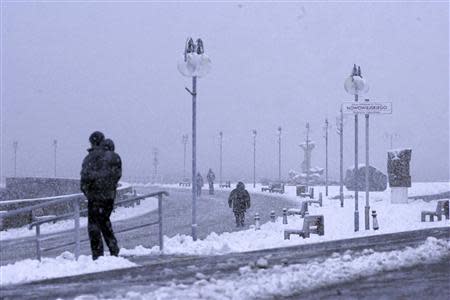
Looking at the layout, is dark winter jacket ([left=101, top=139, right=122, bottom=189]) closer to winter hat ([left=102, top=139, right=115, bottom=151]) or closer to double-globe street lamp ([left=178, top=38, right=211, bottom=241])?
winter hat ([left=102, top=139, right=115, bottom=151])

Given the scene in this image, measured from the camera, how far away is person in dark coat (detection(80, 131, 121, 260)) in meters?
11.5

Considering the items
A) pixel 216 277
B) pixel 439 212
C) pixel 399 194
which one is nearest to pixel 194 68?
pixel 216 277

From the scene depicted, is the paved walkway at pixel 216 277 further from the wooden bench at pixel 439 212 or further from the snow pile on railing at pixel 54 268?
the wooden bench at pixel 439 212

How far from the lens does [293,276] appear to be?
32.8 feet

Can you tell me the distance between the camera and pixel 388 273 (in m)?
10.8

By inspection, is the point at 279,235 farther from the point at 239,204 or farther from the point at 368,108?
the point at 239,204

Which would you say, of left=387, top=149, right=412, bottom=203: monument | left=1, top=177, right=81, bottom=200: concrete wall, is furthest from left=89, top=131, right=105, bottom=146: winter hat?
left=1, top=177, right=81, bottom=200: concrete wall

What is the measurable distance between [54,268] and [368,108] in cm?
1181

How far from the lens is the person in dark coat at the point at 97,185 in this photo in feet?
37.6

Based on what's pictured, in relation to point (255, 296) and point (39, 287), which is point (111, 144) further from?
point (255, 296)

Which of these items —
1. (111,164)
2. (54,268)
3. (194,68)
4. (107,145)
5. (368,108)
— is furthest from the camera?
(368,108)

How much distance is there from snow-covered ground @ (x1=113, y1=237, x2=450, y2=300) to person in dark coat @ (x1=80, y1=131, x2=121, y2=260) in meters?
2.42

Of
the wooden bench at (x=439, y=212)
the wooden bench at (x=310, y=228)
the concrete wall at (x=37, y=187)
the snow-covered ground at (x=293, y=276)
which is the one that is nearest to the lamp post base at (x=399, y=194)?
the wooden bench at (x=439, y=212)

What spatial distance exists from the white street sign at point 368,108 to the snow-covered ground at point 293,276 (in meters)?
7.39
